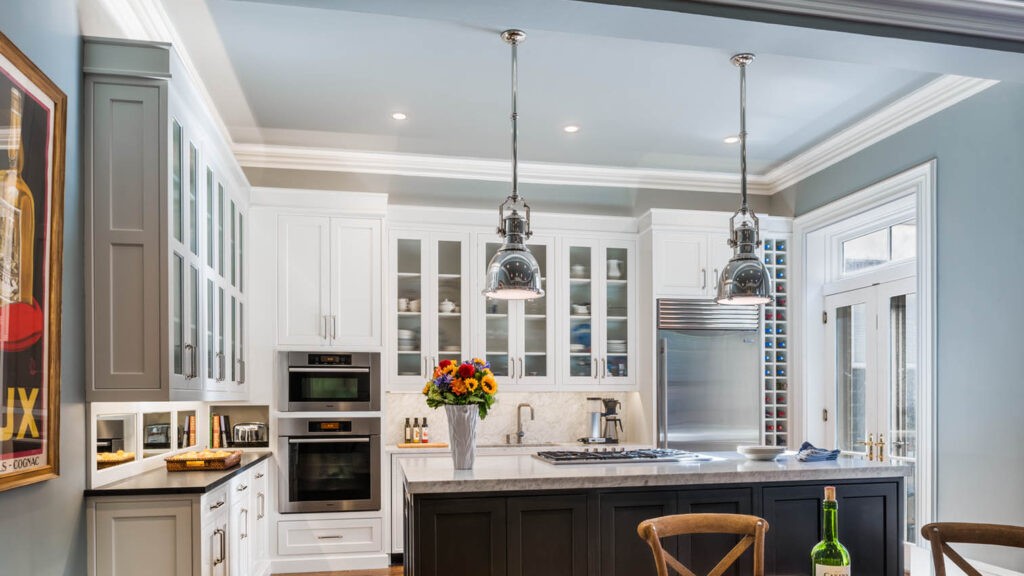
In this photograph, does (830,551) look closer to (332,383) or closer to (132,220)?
(132,220)

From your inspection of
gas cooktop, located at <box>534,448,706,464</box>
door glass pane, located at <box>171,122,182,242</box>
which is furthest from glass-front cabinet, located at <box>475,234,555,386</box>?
door glass pane, located at <box>171,122,182,242</box>

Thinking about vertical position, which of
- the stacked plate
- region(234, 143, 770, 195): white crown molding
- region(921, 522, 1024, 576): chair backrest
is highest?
region(234, 143, 770, 195): white crown molding

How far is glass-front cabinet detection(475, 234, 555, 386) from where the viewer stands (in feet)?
19.9

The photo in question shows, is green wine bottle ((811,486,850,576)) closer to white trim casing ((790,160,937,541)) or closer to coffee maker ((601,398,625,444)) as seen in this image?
white trim casing ((790,160,937,541))

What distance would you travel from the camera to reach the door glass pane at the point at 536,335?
6113 mm

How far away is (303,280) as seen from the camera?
5.62 meters

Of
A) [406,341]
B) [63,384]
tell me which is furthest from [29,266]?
[406,341]

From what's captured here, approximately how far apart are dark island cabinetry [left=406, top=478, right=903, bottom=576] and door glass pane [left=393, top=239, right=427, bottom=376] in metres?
2.21

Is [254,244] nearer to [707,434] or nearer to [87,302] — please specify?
[87,302]

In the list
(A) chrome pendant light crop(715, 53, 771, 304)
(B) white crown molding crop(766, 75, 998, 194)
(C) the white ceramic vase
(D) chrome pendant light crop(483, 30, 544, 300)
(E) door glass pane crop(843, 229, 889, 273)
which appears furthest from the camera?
(E) door glass pane crop(843, 229, 889, 273)

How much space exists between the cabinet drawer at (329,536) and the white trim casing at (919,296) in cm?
324

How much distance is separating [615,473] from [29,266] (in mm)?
2428

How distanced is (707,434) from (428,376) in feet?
6.88

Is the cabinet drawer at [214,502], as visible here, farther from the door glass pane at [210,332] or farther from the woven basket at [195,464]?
the door glass pane at [210,332]
